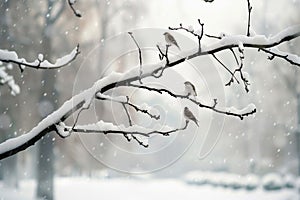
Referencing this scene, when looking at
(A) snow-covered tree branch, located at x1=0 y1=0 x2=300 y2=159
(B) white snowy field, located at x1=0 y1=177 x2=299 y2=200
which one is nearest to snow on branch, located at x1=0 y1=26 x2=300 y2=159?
(A) snow-covered tree branch, located at x1=0 y1=0 x2=300 y2=159

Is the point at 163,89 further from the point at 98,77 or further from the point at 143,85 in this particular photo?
the point at 98,77

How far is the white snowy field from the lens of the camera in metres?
9.81

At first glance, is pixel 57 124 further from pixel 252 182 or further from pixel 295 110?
pixel 252 182

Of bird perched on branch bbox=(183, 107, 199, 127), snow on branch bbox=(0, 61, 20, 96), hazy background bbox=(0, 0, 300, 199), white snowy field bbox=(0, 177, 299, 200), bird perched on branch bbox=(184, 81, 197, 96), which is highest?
hazy background bbox=(0, 0, 300, 199)

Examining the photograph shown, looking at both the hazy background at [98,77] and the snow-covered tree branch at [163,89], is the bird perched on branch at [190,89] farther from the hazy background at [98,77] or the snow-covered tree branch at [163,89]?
the hazy background at [98,77]

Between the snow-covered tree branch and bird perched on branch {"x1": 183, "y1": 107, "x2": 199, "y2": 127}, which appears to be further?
bird perched on branch {"x1": 183, "y1": 107, "x2": 199, "y2": 127}

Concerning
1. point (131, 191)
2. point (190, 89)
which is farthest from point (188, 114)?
point (131, 191)

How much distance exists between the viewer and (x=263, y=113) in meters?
11.4

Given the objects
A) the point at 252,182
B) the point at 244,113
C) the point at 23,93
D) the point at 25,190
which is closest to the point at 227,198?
the point at 252,182

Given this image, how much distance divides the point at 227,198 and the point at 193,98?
9.26 metres

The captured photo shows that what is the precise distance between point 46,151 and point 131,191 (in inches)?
120

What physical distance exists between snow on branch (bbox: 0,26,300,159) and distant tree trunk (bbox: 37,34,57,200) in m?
6.52

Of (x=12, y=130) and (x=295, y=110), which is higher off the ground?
(x=295, y=110)

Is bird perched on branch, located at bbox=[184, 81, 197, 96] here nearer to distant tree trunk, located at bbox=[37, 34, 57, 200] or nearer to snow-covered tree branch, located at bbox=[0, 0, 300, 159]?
snow-covered tree branch, located at bbox=[0, 0, 300, 159]
